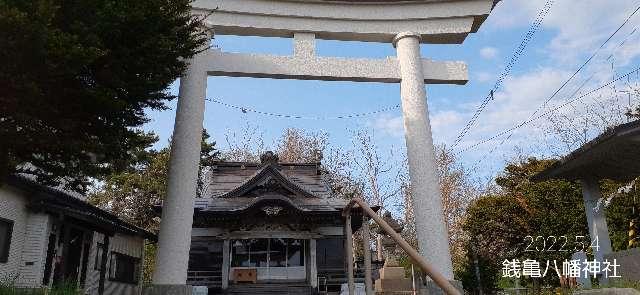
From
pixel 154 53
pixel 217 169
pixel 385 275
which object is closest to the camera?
pixel 154 53

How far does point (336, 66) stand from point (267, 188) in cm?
759

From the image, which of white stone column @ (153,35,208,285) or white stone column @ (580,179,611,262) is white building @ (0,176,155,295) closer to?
white stone column @ (153,35,208,285)

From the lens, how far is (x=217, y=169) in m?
18.1

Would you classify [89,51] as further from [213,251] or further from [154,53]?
[213,251]

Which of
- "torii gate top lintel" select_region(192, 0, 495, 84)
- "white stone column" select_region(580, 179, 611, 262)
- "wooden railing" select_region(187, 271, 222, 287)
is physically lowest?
"wooden railing" select_region(187, 271, 222, 287)

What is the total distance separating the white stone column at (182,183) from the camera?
24.4 feet

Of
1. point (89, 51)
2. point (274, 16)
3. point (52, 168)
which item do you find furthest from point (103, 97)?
point (274, 16)

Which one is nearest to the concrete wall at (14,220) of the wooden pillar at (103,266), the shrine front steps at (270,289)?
the wooden pillar at (103,266)

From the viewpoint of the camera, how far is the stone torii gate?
777cm

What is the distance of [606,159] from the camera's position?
8492mm

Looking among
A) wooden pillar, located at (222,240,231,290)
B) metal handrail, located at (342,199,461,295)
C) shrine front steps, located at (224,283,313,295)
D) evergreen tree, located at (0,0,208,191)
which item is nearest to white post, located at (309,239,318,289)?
shrine front steps, located at (224,283,313,295)

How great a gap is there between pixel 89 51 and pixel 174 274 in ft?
13.6

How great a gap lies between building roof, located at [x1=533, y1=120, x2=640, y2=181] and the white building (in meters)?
8.77

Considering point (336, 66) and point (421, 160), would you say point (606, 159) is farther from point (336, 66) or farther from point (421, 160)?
point (336, 66)
